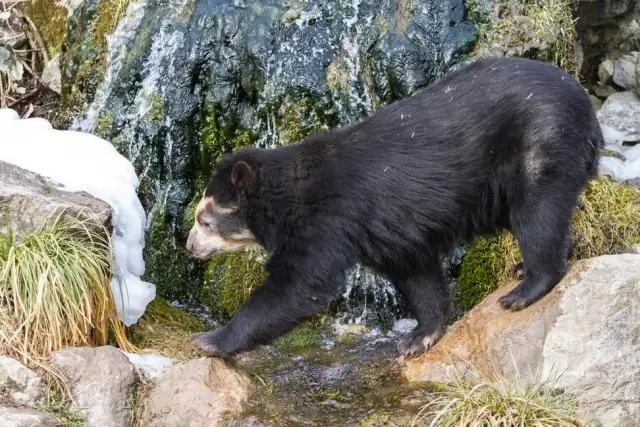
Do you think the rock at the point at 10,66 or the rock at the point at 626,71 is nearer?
the rock at the point at 10,66

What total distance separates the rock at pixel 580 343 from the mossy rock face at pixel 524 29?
2828 mm

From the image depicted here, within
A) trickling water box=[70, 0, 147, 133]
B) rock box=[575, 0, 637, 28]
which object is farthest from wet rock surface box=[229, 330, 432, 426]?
rock box=[575, 0, 637, 28]

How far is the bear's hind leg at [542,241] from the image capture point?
5.76m

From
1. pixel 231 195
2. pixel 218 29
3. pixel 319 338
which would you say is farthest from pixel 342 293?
pixel 218 29

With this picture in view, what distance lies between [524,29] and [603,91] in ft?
8.40

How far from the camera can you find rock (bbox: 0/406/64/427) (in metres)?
4.95

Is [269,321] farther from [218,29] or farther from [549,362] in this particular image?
[218,29]

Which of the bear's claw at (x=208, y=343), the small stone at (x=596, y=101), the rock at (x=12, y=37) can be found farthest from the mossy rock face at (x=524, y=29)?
the rock at (x=12, y=37)

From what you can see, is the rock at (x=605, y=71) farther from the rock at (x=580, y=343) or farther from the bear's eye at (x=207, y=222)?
the bear's eye at (x=207, y=222)

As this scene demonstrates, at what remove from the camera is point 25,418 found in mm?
5055

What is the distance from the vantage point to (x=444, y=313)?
6.51 m

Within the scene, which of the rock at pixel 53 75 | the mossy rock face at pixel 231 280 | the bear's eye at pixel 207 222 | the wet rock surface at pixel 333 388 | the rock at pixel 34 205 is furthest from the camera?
the rock at pixel 53 75

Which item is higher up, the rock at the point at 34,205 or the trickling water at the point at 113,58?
the trickling water at the point at 113,58

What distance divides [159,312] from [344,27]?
294cm
